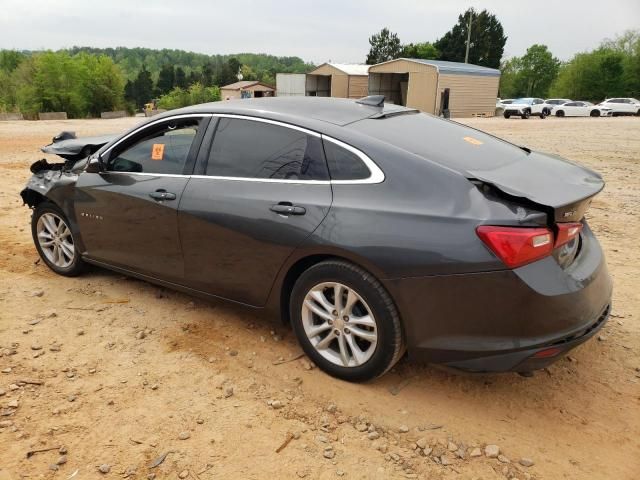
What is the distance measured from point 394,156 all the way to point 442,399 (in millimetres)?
1410

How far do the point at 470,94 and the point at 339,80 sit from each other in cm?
1096

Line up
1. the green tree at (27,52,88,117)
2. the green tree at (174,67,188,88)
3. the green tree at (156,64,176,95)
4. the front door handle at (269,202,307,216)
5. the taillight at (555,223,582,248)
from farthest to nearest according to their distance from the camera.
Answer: the green tree at (174,67,188,88)
the green tree at (156,64,176,95)
the green tree at (27,52,88,117)
the front door handle at (269,202,307,216)
the taillight at (555,223,582,248)

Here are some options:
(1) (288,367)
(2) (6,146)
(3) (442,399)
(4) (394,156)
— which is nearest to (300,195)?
(4) (394,156)

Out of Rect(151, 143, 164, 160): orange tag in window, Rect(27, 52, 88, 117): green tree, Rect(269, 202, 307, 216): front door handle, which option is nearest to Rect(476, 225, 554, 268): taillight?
Rect(269, 202, 307, 216): front door handle

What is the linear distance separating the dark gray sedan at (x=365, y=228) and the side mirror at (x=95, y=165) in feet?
0.06

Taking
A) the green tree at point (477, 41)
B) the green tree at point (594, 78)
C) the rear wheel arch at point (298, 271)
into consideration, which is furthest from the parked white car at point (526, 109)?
the rear wheel arch at point (298, 271)

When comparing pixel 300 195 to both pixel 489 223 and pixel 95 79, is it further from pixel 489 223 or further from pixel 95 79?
pixel 95 79

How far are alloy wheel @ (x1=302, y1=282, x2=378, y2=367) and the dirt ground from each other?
0.20m

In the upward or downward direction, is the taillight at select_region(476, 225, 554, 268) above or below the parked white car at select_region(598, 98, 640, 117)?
below

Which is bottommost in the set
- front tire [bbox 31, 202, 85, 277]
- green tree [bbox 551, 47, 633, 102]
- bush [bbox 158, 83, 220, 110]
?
front tire [bbox 31, 202, 85, 277]

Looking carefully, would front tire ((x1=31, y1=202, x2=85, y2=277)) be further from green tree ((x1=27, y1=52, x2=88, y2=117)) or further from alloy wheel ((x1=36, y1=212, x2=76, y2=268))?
green tree ((x1=27, y1=52, x2=88, y2=117))

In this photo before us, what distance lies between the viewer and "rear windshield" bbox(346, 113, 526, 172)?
2889 mm

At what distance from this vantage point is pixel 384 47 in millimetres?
85562

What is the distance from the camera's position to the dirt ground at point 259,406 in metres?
2.49
